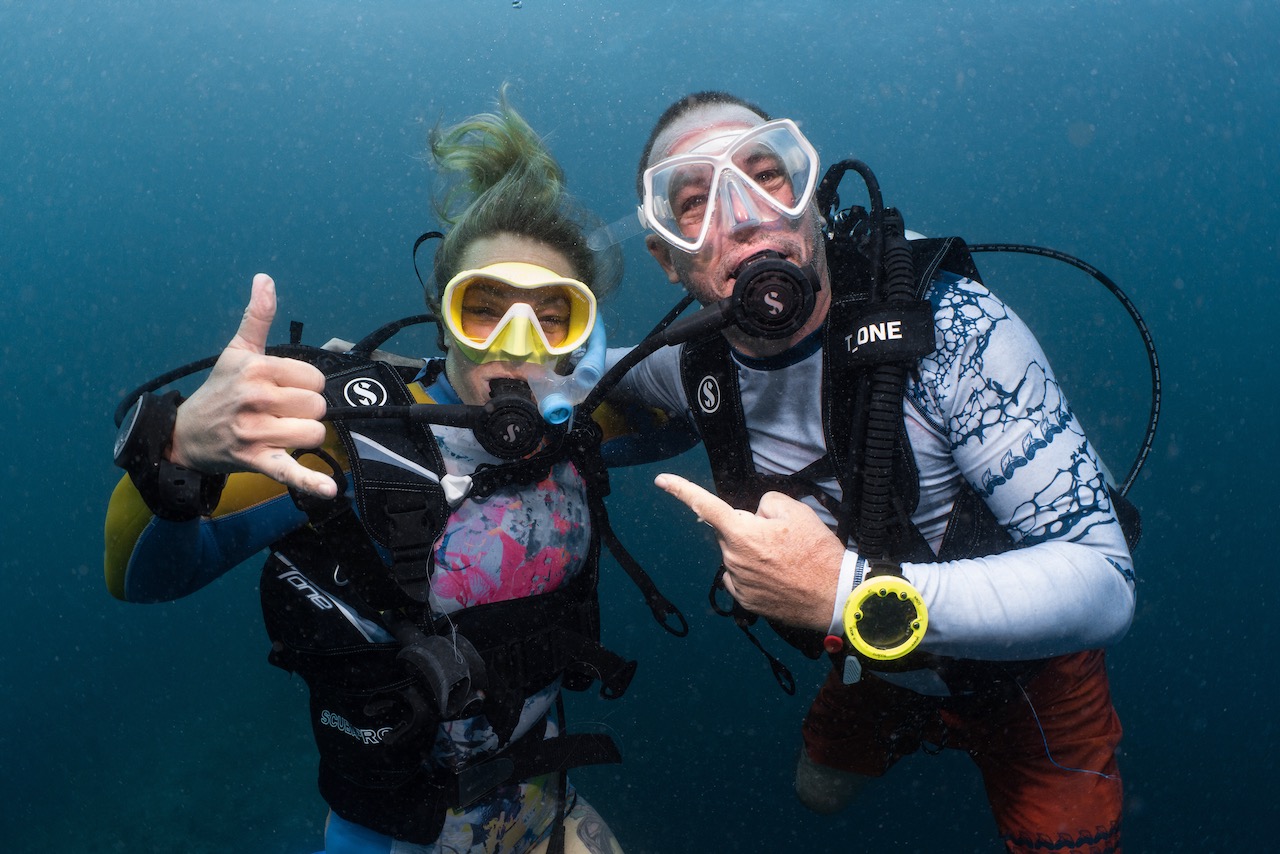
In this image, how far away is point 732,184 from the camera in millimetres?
2088

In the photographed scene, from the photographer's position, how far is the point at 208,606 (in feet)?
81.8

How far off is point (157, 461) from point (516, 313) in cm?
97

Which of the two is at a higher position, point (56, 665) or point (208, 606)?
point (208, 606)

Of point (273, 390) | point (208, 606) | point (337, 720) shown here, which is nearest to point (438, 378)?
point (273, 390)

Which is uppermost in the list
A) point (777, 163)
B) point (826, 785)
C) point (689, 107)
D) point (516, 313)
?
point (689, 107)

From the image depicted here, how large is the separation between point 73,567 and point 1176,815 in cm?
5158

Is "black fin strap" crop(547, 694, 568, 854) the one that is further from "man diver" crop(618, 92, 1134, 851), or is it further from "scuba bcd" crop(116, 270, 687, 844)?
"man diver" crop(618, 92, 1134, 851)

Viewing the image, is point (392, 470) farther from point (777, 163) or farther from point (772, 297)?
point (777, 163)

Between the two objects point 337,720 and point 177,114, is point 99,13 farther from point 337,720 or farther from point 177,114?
point 337,720

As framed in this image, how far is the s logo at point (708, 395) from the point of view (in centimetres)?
247

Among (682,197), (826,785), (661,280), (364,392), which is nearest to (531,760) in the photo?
(364,392)

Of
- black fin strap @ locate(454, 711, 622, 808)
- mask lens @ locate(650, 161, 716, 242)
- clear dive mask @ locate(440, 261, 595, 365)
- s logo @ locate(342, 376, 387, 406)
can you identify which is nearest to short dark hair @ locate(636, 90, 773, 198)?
mask lens @ locate(650, 161, 716, 242)

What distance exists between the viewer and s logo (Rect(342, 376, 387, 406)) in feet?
6.41

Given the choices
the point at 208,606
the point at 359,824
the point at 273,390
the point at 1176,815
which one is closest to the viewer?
the point at 273,390
